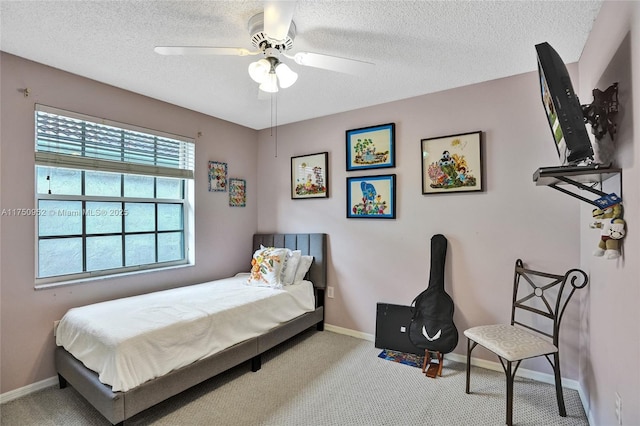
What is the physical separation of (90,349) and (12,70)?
2.03 m

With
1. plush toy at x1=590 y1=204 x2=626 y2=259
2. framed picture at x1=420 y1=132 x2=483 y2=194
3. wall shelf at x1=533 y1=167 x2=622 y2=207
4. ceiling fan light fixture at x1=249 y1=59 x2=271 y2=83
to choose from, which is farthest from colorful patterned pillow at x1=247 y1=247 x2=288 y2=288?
plush toy at x1=590 y1=204 x2=626 y2=259

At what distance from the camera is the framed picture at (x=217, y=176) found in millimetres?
3543

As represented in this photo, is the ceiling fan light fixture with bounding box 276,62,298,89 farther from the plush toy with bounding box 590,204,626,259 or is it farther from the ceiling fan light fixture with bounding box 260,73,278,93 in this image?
the plush toy with bounding box 590,204,626,259

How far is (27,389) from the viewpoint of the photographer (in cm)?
222

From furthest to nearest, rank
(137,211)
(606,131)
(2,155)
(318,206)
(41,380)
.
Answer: (318,206)
(137,211)
(41,380)
(2,155)
(606,131)

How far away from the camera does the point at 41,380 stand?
2.29m

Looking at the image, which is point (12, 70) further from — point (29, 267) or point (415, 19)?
point (415, 19)

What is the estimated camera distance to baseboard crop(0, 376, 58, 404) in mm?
2137

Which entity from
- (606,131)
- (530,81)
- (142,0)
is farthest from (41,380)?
(530,81)

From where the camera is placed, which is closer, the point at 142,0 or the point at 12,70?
the point at 142,0

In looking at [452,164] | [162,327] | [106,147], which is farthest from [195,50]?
[452,164]

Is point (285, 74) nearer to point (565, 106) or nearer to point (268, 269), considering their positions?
point (565, 106)

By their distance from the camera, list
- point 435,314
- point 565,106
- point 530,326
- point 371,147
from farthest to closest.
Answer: point 371,147 < point 435,314 < point 530,326 < point 565,106

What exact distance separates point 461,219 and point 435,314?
873 mm
